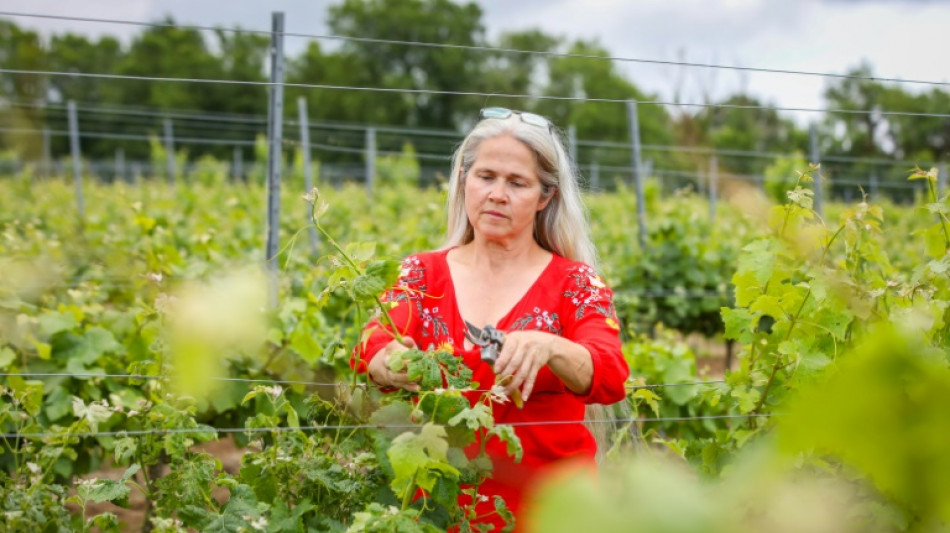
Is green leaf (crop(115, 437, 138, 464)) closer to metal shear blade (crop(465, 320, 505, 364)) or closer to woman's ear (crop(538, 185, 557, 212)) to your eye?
metal shear blade (crop(465, 320, 505, 364))

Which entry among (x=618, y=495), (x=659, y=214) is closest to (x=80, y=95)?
(x=659, y=214)

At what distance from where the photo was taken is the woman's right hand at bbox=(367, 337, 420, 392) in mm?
1565

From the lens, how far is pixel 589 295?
194 cm

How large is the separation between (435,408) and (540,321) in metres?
0.54

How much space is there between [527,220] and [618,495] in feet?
5.31

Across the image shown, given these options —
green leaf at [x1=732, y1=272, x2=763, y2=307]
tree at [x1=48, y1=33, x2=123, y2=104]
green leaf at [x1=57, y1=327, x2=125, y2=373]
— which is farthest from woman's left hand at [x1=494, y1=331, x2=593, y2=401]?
tree at [x1=48, y1=33, x2=123, y2=104]

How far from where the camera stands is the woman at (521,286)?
5.93ft

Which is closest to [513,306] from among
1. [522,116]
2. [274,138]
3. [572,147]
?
[522,116]

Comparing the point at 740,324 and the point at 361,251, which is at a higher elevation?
the point at 361,251

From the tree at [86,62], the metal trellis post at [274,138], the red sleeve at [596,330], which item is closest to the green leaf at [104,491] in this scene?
the red sleeve at [596,330]

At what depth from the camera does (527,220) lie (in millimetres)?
2023

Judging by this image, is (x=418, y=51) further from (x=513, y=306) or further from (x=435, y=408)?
(x=435, y=408)

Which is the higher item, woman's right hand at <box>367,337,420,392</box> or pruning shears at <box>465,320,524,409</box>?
pruning shears at <box>465,320,524,409</box>

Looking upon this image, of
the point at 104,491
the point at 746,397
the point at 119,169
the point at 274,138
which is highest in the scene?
the point at 274,138
